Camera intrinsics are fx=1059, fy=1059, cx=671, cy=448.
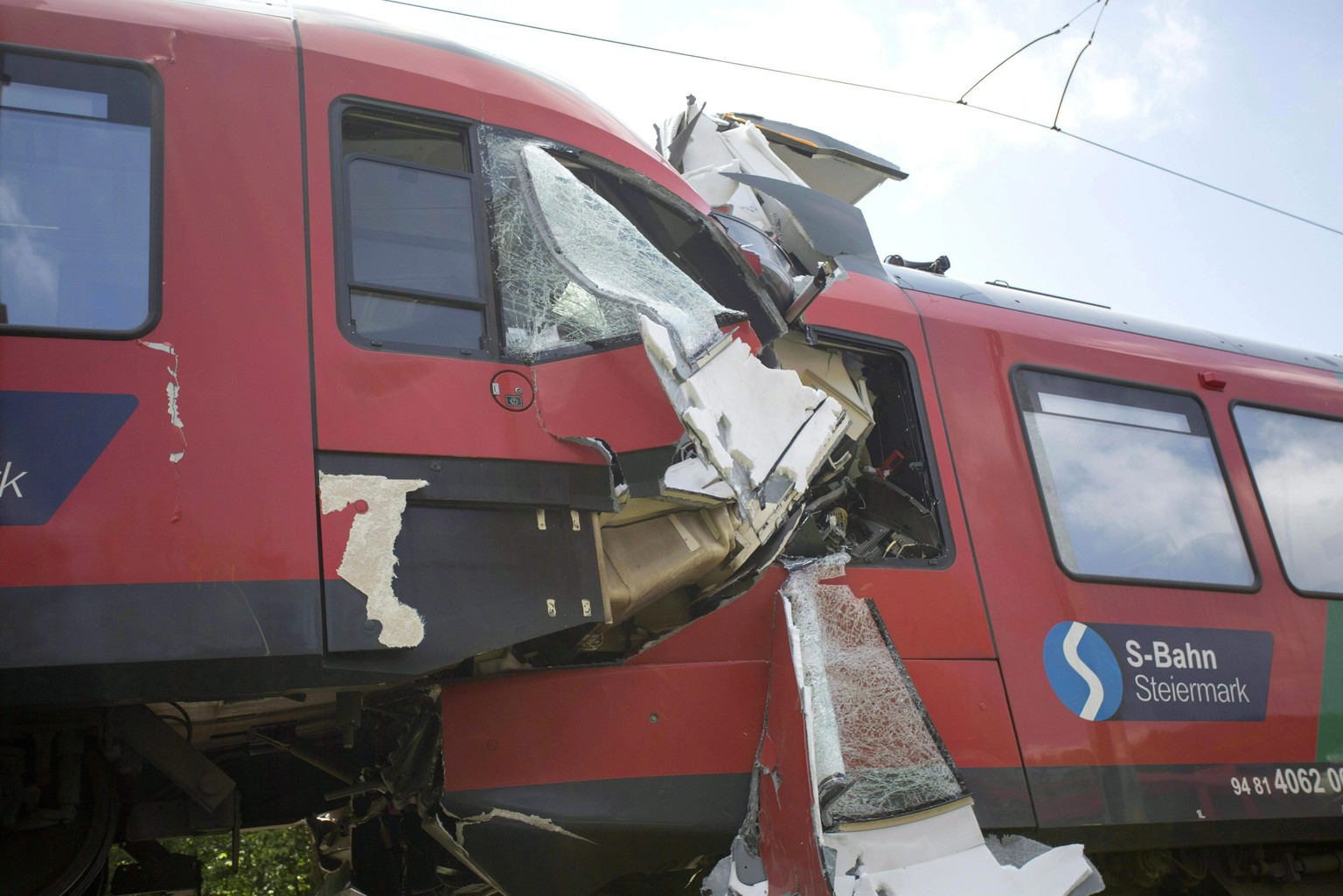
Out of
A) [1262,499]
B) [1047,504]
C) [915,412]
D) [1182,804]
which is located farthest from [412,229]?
[1262,499]

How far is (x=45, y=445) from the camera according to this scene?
249 centimetres

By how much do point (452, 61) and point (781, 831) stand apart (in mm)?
2788

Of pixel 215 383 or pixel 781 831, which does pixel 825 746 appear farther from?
pixel 215 383

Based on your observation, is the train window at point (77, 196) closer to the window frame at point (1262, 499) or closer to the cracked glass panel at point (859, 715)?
the cracked glass panel at point (859, 715)

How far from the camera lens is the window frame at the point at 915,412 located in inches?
169

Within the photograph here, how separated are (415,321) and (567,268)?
1.58 ft

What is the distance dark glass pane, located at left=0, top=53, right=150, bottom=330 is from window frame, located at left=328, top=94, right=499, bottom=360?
499 millimetres

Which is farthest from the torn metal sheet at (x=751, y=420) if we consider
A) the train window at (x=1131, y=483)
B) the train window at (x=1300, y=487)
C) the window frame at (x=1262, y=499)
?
the train window at (x=1300, y=487)

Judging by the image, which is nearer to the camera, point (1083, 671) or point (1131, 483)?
point (1083, 671)

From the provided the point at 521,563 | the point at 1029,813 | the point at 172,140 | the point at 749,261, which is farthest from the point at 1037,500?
the point at 172,140

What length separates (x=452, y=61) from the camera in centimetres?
355

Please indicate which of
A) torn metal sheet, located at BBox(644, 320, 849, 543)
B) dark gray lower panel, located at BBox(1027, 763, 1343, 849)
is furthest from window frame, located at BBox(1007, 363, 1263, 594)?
torn metal sheet, located at BBox(644, 320, 849, 543)

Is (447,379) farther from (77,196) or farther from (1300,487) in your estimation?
(1300,487)

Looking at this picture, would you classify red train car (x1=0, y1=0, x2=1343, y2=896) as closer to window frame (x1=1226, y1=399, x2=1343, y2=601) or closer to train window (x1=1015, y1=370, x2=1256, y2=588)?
train window (x1=1015, y1=370, x2=1256, y2=588)
